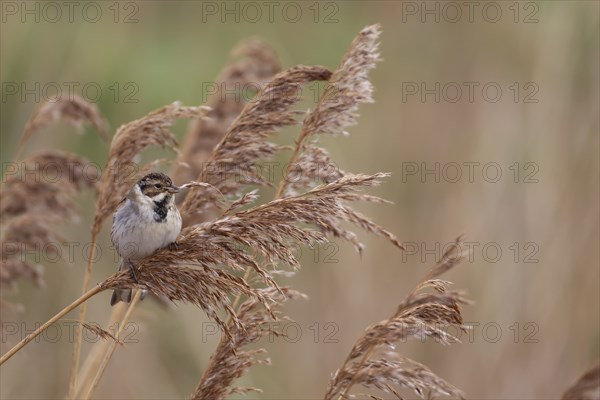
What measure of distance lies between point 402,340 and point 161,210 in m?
1.10

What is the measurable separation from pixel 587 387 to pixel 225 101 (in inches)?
92.2

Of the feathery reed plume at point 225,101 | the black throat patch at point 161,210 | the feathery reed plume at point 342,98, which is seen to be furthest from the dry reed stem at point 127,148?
the feathery reed plume at point 225,101

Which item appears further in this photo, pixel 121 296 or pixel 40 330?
pixel 121 296

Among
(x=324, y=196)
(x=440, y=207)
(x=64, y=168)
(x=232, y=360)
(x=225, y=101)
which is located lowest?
(x=440, y=207)

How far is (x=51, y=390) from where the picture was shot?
566 cm

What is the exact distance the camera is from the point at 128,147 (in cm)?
335

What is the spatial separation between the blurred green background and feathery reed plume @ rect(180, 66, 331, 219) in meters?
1.41

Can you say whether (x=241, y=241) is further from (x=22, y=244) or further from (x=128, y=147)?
(x=22, y=244)

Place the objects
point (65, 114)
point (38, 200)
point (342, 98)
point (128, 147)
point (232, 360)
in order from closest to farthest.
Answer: point (232, 360) < point (342, 98) < point (128, 147) < point (38, 200) < point (65, 114)

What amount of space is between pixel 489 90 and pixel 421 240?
114cm

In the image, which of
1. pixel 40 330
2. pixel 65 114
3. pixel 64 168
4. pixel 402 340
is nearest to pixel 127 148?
pixel 64 168

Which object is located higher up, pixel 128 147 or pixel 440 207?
pixel 128 147

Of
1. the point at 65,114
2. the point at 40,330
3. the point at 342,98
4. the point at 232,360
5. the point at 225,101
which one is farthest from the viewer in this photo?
the point at 225,101

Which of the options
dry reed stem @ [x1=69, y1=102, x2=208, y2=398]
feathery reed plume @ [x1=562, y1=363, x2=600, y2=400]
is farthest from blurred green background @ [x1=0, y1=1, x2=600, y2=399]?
feathery reed plume @ [x1=562, y1=363, x2=600, y2=400]
